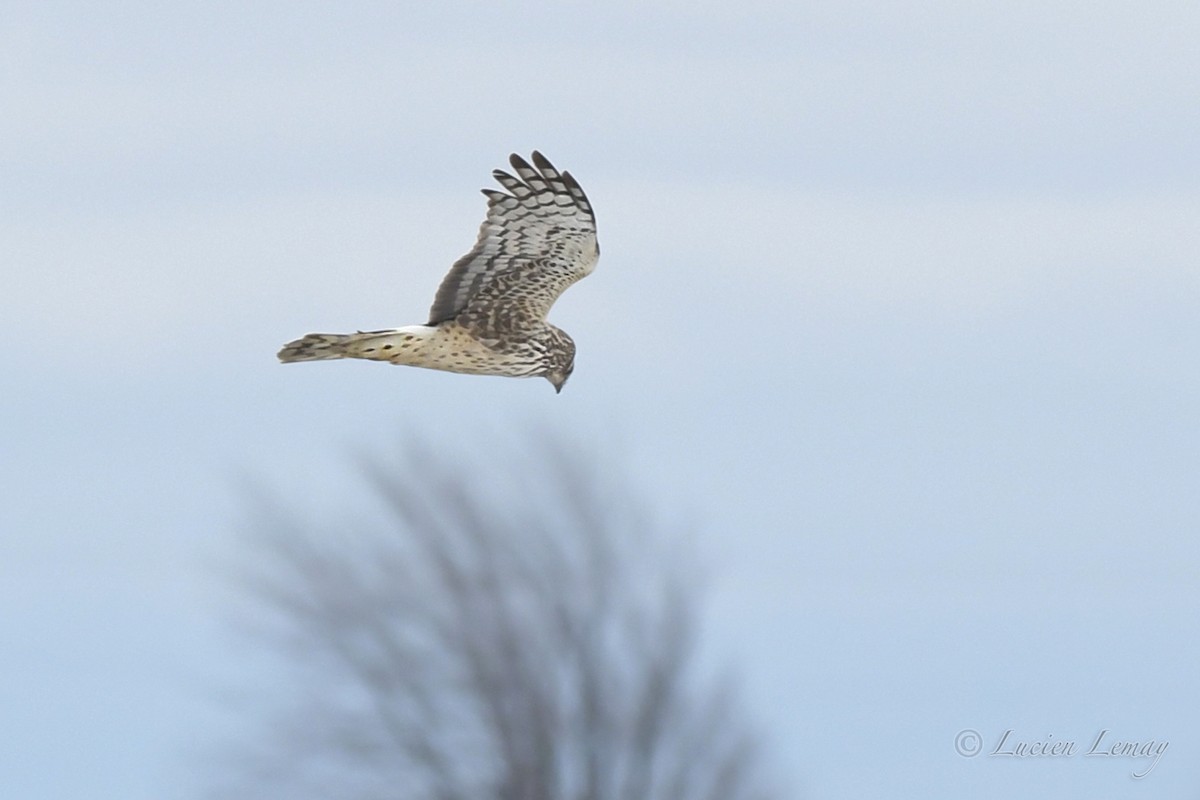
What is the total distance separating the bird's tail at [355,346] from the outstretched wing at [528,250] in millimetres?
401

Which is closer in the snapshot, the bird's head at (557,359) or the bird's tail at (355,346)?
the bird's tail at (355,346)

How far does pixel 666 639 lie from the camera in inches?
1171

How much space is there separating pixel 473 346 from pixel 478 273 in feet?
1.39

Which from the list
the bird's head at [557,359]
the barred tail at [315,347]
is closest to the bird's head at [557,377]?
the bird's head at [557,359]

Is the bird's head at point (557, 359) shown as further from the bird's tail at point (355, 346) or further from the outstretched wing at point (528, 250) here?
the bird's tail at point (355, 346)

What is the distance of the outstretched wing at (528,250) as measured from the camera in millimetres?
28359

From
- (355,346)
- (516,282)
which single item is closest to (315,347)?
(355,346)

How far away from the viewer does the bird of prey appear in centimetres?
2831

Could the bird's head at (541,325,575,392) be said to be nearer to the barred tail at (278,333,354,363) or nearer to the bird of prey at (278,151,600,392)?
the bird of prey at (278,151,600,392)

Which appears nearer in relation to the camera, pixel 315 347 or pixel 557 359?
pixel 315 347

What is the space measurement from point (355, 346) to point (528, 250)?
119cm

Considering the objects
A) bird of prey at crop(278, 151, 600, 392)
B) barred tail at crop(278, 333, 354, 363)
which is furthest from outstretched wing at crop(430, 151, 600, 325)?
barred tail at crop(278, 333, 354, 363)

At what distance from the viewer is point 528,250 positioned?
93.7 feet

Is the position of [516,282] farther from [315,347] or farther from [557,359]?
[315,347]
